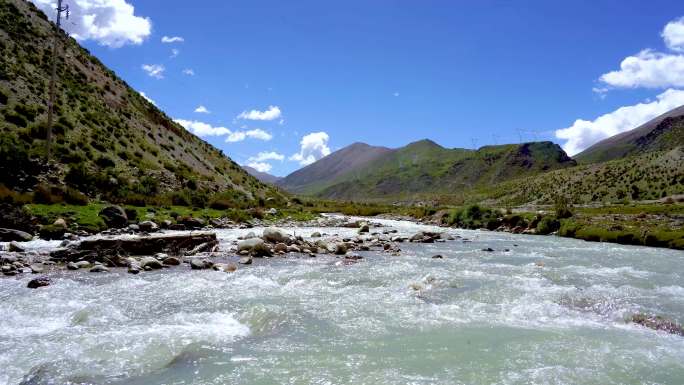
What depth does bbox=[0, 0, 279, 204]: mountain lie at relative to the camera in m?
35.5

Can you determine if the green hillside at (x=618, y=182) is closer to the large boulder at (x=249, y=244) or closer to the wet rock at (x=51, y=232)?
the large boulder at (x=249, y=244)

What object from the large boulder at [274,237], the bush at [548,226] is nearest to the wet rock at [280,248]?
the large boulder at [274,237]

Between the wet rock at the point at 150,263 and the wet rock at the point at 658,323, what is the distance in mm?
16571

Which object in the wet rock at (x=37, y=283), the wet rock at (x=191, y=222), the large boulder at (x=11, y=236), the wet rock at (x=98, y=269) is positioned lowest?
the wet rock at (x=37, y=283)

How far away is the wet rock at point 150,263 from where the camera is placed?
1905 cm

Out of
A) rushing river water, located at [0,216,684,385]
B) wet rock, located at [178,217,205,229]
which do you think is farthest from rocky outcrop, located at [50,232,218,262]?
wet rock, located at [178,217,205,229]

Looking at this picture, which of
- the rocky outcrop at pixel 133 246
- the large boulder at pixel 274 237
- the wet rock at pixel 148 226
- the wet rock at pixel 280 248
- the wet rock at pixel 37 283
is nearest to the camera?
the wet rock at pixel 37 283

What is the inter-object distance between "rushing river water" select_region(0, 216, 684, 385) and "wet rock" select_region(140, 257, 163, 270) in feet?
2.76

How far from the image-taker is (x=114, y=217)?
1088 inches

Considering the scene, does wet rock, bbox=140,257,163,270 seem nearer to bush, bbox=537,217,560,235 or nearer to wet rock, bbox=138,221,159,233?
wet rock, bbox=138,221,159,233

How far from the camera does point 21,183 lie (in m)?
31.2

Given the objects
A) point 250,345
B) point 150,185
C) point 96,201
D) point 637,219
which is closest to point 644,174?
point 637,219

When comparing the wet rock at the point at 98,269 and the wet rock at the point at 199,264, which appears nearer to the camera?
the wet rock at the point at 98,269

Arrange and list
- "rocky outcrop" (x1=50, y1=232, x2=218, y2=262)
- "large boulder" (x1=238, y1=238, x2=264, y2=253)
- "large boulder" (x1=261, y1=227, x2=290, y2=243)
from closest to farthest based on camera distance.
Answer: "rocky outcrop" (x1=50, y1=232, x2=218, y2=262) → "large boulder" (x1=238, y1=238, x2=264, y2=253) → "large boulder" (x1=261, y1=227, x2=290, y2=243)
